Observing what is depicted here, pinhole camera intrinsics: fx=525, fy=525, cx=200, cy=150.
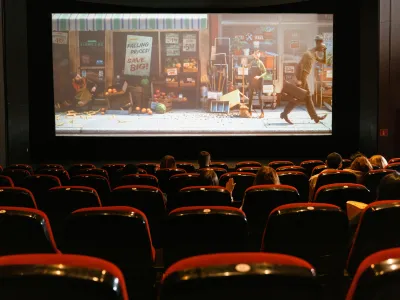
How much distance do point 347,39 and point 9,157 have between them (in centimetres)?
780

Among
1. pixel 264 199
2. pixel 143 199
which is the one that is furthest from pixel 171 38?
pixel 264 199

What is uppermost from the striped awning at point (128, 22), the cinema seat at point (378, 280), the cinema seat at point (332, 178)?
the striped awning at point (128, 22)

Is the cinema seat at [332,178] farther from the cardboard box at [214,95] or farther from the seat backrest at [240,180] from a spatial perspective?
the cardboard box at [214,95]

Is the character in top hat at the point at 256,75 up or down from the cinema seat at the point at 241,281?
up

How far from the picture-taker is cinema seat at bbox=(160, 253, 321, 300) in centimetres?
120

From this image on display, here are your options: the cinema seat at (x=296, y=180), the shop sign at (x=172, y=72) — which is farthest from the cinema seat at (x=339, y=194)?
the shop sign at (x=172, y=72)

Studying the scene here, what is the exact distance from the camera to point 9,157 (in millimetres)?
10727

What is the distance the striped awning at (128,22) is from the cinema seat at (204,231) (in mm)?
9436

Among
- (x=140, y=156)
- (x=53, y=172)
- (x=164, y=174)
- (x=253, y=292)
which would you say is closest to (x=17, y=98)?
(x=140, y=156)

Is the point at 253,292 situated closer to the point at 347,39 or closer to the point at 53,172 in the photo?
the point at 53,172

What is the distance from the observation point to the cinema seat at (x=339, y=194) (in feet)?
10.8

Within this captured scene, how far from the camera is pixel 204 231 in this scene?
231 centimetres

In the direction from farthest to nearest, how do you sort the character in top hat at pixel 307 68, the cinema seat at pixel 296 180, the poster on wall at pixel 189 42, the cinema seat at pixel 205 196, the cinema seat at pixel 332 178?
the character in top hat at pixel 307 68
the poster on wall at pixel 189 42
the cinema seat at pixel 296 180
the cinema seat at pixel 332 178
the cinema seat at pixel 205 196

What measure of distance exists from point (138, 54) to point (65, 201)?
8263 mm
